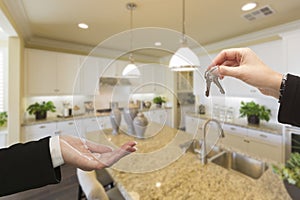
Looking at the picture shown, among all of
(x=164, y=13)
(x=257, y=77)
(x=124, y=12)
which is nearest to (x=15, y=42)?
(x=124, y=12)

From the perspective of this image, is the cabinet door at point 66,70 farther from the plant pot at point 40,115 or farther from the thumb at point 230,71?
the thumb at point 230,71

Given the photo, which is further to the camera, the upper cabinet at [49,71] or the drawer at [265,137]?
Result: the upper cabinet at [49,71]

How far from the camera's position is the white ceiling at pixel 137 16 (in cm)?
165

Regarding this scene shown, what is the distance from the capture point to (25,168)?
36 centimetres

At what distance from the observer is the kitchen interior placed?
75 cm

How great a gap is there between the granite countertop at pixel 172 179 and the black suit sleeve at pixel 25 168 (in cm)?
33

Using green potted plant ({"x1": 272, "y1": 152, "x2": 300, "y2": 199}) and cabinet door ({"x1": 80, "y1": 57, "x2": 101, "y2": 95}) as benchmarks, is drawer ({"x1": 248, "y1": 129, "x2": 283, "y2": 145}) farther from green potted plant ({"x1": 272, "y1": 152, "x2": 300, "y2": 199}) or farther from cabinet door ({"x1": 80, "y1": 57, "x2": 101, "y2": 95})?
cabinet door ({"x1": 80, "y1": 57, "x2": 101, "y2": 95})

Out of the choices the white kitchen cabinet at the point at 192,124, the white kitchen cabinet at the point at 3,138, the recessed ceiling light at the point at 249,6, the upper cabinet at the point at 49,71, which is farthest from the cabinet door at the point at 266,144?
the white kitchen cabinet at the point at 3,138

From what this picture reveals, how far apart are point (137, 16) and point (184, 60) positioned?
1.28m

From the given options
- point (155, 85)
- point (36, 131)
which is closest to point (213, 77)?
point (155, 85)

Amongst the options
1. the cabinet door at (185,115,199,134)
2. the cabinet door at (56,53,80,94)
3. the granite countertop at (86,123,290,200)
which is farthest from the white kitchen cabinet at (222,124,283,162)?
the cabinet door at (56,53,80,94)

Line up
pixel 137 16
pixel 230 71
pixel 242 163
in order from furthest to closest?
pixel 137 16
pixel 242 163
pixel 230 71

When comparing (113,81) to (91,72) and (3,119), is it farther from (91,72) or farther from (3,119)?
(3,119)

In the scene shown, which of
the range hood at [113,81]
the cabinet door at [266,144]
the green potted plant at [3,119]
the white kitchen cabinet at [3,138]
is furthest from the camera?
the green potted plant at [3,119]
